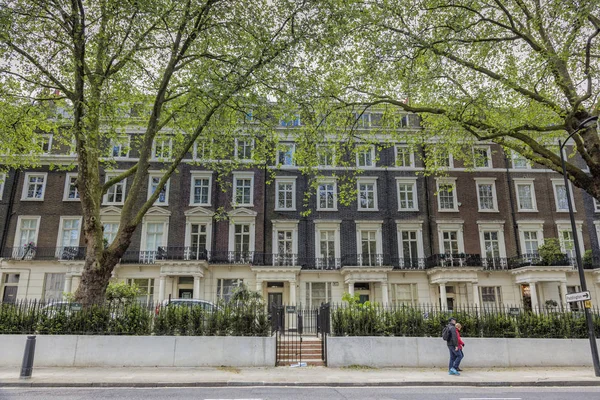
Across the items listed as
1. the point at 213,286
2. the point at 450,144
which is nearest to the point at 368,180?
the point at 450,144

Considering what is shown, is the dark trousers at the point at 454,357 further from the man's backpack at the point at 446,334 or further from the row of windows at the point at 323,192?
the row of windows at the point at 323,192

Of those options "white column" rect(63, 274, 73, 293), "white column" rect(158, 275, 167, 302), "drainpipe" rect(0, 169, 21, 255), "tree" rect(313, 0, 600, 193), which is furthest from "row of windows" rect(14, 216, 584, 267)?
"tree" rect(313, 0, 600, 193)

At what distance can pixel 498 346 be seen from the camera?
13594mm

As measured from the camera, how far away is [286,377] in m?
11.2

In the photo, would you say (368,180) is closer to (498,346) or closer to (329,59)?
(329,59)

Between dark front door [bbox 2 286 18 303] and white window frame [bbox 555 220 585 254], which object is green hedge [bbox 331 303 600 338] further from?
dark front door [bbox 2 286 18 303]

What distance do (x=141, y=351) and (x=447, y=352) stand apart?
9760mm

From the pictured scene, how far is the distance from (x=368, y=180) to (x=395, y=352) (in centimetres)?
1826

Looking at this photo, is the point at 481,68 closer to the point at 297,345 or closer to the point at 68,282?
the point at 297,345

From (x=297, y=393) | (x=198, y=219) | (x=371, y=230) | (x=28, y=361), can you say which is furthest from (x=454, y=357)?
(x=198, y=219)

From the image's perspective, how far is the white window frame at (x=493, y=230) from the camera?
29.4 metres

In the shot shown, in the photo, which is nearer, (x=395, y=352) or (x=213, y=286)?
(x=395, y=352)

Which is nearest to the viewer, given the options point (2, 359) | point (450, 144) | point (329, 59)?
point (2, 359)

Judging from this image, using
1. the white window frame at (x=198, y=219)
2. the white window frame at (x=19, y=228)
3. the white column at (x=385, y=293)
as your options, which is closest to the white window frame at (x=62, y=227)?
the white window frame at (x=19, y=228)
